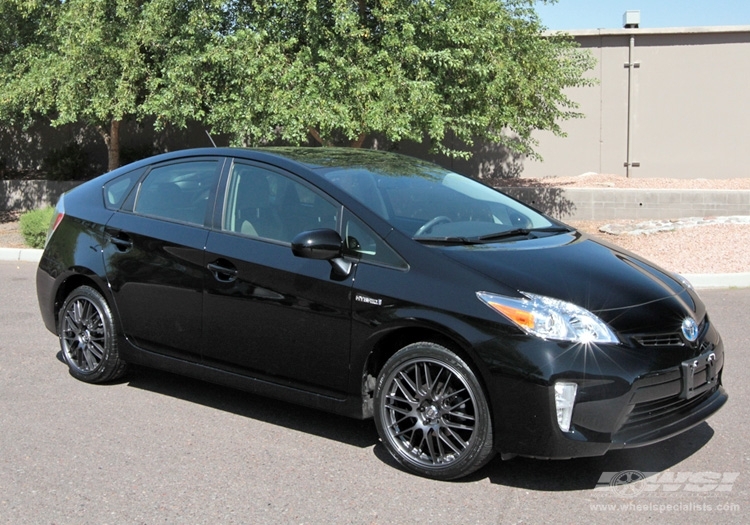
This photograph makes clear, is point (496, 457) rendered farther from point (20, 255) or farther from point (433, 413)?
point (20, 255)

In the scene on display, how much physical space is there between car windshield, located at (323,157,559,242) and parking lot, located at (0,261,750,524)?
1.28 metres

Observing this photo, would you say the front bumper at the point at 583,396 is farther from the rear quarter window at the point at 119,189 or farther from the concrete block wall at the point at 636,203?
the concrete block wall at the point at 636,203

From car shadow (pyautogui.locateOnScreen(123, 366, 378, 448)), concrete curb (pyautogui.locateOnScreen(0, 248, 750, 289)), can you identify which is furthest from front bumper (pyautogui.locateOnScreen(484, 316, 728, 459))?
concrete curb (pyautogui.locateOnScreen(0, 248, 750, 289))

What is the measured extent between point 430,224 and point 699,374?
163cm

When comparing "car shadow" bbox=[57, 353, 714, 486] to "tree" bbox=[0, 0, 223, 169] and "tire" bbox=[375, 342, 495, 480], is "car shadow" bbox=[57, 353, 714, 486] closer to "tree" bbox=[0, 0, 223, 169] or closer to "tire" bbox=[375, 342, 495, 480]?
"tire" bbox=[375, 342, 495, 480]

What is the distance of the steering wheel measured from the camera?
479cm

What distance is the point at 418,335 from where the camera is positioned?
450 cm

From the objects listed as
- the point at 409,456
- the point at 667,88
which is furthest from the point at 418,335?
the point at 667,88

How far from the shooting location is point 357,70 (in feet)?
42.8

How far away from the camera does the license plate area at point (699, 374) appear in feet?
14.2

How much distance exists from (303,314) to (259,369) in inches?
20.1

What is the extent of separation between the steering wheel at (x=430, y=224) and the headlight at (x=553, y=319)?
2.37 ft

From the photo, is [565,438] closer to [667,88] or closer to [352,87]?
[352,87]

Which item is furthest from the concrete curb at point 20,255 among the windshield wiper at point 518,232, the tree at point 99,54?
the windshield wiper at point 518,232
